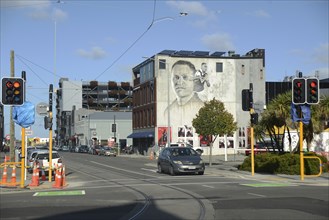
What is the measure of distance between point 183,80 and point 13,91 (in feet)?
165

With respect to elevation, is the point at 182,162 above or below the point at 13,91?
below

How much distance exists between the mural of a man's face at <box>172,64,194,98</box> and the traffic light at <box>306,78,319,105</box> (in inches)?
1817

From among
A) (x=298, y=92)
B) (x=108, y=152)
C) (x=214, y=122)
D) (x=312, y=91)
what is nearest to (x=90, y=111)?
(x=108, y=152)

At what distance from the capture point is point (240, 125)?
70.2m

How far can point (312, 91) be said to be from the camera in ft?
71.8

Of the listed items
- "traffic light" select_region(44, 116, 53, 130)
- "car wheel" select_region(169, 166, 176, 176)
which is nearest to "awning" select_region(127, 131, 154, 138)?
"car wheel" select_region(169, 166, 176, 176)

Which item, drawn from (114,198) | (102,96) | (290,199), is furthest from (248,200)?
(102,96)

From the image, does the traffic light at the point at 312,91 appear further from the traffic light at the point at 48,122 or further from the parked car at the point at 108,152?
the parked car at the point at 108,152

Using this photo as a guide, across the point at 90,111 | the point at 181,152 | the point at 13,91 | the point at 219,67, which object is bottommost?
the point at 181,152

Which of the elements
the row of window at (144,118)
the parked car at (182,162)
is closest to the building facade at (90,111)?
the row of window at (144,118)

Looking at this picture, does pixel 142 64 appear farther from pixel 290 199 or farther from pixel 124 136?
pixel 290 199

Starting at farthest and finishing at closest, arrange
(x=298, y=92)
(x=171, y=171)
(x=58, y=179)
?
(x=171, y=171), (x=298, y=92), (x=58, y=179)

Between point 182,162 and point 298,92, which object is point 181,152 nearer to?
point 182,162

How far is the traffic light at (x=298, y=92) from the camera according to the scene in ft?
71.6
